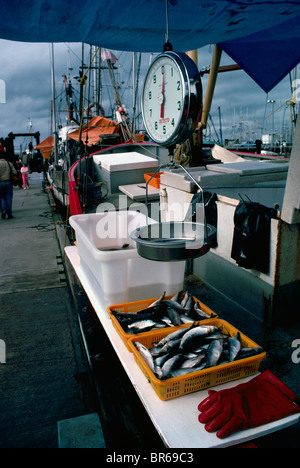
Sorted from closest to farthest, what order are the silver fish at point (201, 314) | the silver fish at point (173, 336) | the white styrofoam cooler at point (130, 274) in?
the silver fish at point (173, 336)
the silver fish at point (201, 314)
the white styrofoam cooler at point (130, 274)

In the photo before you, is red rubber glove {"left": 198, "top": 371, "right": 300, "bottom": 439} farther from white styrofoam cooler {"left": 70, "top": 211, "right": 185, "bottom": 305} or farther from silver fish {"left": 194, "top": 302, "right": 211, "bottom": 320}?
white styrofoam cooler {"left": 70, "top": 211, "right": 185, "bottom": 305}

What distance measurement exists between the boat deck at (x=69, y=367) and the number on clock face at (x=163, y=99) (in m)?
2.34

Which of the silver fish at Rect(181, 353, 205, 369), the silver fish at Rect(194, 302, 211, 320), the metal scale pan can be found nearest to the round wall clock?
the metal scale pan

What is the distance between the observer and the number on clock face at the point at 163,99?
2.88 m

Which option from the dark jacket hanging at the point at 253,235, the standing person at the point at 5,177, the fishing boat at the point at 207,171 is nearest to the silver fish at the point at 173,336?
the fishing boat at the point at 207,171

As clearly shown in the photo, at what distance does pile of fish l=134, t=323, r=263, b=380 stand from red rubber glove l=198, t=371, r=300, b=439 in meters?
0.22

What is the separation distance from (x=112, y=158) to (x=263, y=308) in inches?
324

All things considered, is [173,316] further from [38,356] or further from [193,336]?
[38,356]

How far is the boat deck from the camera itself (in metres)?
2.86

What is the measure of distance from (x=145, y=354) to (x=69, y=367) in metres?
1.97

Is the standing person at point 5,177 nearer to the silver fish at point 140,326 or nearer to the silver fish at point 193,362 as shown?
the silver fish at point 140,326

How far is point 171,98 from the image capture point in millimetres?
3025

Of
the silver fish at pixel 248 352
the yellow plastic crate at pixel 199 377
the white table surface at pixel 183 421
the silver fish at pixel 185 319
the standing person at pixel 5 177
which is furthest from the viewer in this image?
the standing person at pixel 5 177

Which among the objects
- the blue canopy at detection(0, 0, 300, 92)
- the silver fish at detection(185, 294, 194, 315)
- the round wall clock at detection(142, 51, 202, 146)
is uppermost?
the blue canopy at detection(0, 0, 300, 92)
